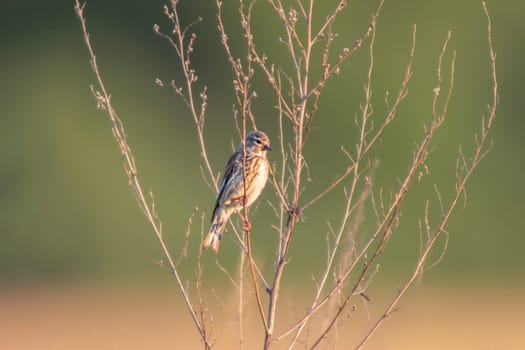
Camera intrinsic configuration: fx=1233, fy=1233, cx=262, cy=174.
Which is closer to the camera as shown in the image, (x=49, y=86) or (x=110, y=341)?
(x=110, y=341)

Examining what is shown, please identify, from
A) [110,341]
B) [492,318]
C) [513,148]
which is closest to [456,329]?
[492,318]

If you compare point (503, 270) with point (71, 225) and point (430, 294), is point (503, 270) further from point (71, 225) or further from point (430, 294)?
point (71, 225)

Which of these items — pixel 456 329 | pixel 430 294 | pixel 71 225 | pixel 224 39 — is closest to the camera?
pixel 224 39

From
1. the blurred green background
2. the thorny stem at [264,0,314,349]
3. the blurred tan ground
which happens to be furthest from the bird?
the blurred green background

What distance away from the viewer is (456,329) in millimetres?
17609

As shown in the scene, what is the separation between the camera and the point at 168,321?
1786 centimetres

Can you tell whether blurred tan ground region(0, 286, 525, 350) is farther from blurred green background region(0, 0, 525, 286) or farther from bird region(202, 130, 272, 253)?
bird region(202, 130, 272, 253)

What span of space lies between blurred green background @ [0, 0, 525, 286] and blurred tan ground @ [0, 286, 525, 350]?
1696 mm

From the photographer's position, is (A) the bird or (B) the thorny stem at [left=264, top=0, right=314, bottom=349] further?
(A) the bird

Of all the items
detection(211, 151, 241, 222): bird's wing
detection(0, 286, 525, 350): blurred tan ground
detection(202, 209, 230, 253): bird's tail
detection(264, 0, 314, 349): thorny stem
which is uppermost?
detection(264, 0, 314, 349): thorny stem

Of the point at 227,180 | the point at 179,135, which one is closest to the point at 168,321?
the point at 227,180

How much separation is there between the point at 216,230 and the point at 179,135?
2060cm

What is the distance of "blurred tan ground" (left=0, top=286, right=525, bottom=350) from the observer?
15539 mm

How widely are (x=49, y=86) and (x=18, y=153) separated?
2852 mm
